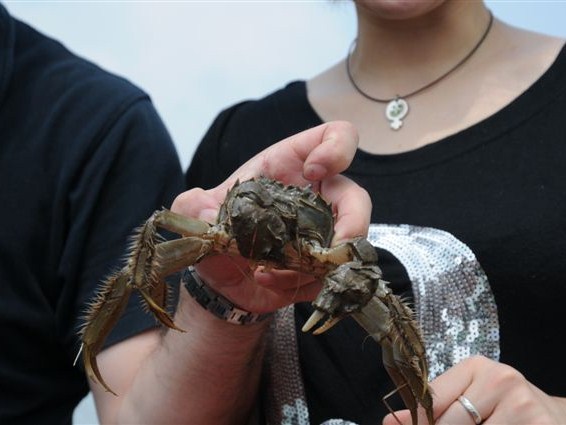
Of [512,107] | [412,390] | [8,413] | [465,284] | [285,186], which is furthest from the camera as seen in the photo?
[8,413]

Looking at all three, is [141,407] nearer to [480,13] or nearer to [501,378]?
[501,378]

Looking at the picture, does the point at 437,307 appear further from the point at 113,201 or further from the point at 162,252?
the point at 113,201

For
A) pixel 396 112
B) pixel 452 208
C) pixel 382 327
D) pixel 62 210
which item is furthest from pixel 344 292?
pixel 62 210

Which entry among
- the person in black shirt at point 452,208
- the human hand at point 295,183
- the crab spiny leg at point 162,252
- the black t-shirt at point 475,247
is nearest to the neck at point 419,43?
the person in black shirt at point 452,208

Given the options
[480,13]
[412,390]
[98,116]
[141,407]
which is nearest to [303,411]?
[141,407]

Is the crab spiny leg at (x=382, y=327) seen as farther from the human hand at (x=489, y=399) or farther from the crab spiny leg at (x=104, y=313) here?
the crab spiny leg at (x=104, y=313)

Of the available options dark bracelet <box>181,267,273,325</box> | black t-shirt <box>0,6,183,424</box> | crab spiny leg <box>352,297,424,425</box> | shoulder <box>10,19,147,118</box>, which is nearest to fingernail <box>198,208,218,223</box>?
dark bracelet <box>181,267,273,325</box>

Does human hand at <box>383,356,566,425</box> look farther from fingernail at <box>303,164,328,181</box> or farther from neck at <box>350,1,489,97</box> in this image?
neck at <box>350,1,489,97</box>
